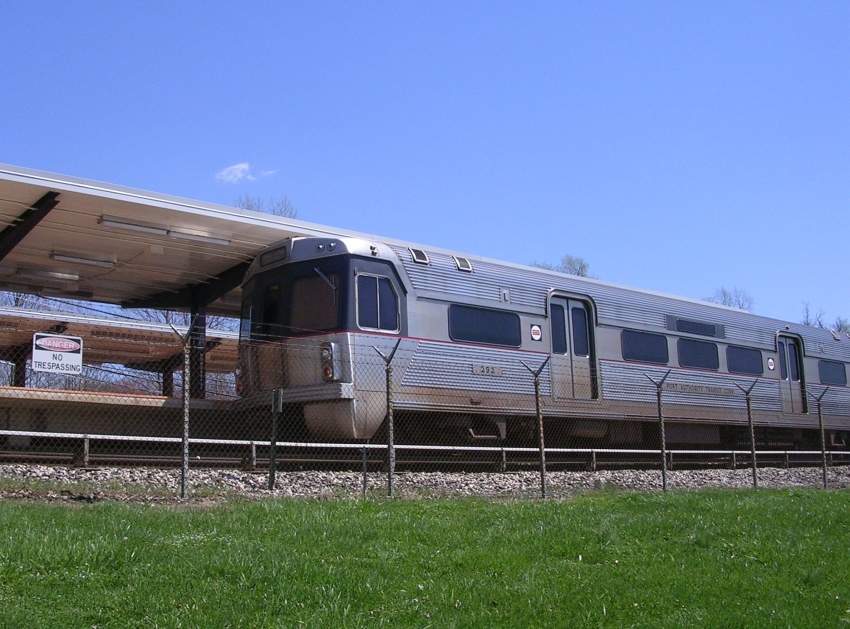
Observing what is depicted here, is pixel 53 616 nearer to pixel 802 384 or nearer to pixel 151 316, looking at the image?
pixel 802 384

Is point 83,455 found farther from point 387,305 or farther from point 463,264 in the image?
point 463,264

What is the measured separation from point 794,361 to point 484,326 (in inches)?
462

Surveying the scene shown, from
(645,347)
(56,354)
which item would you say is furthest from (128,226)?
(645,347)

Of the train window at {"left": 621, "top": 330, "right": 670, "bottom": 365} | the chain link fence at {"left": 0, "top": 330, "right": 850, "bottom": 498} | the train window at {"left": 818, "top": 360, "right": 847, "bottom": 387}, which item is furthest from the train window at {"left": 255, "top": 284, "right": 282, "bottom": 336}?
Result: the train window at {"left": 818, "top": 360, "right": 847, "bottom": 387}

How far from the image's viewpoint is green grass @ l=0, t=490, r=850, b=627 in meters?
5.72

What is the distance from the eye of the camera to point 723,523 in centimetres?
967

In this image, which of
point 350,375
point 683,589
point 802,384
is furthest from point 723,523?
point 802,384

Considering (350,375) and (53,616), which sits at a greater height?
(350,375)

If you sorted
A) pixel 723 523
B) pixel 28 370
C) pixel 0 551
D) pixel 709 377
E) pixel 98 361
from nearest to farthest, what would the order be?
pixel 0 551, pixel 723 523, pixel 28 370, pixel 98 361, pixel 709 377

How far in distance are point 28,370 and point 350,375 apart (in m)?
4.27

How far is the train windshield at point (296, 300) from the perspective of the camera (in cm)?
1430

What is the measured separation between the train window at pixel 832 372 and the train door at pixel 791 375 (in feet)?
3.67

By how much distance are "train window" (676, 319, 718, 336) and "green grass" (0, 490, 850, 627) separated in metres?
10.7

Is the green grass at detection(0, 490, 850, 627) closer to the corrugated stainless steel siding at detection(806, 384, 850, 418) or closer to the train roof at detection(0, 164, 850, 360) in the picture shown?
the train roof at detection(0, 164, 850, 360)
